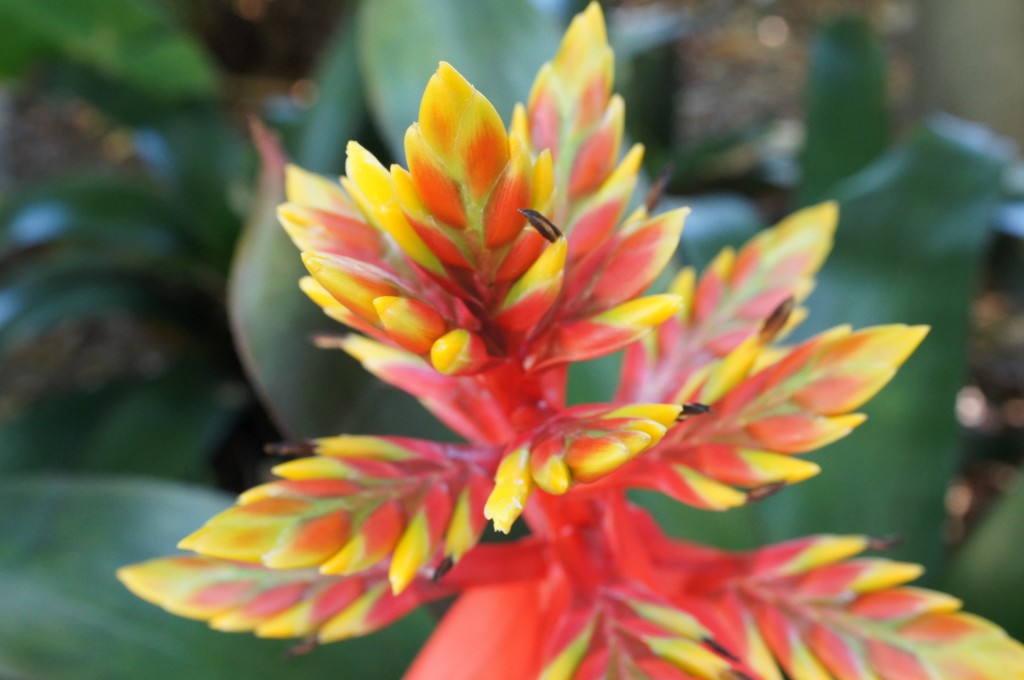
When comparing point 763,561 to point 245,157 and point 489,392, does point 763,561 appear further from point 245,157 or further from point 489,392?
Answer: point 245,157

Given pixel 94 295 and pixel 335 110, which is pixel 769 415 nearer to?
pixel 335 110

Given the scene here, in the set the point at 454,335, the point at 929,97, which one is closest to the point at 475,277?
the point at 454,335

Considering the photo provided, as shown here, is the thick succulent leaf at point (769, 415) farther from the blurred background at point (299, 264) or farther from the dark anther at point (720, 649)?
the blurred background at point (299, 264)

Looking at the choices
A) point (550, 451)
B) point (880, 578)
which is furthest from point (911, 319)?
point (550, 451)

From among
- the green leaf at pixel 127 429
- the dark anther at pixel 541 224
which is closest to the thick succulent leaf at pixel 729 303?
the dark anther at pixel 541 224

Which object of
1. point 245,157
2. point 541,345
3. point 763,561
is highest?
point 245,157
